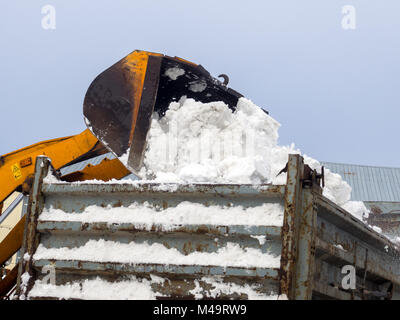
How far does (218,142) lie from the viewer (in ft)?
12.6

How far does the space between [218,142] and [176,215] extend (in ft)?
3.03

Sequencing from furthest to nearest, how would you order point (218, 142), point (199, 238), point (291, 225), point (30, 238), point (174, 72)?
point (174, 72)
point (218, 142)
point (30, 238)
point (199, 238)
point (291, 225)

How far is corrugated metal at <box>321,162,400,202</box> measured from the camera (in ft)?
46.5

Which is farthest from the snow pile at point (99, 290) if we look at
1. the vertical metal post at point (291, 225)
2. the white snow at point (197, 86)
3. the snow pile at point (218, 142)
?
the white snow at point (197, 86)

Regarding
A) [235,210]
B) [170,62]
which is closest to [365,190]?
[170,62]

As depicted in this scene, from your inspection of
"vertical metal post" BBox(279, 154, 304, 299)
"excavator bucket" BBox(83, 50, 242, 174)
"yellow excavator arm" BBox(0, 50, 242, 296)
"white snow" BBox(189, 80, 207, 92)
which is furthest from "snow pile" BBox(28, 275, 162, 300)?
"white snow" BBox(189, 80, 207, 92)

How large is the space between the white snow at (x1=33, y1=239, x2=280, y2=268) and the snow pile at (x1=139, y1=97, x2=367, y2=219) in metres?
0.67

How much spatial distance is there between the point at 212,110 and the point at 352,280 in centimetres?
143

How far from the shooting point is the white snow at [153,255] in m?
2.88

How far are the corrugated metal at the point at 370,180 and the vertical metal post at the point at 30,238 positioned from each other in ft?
37.5

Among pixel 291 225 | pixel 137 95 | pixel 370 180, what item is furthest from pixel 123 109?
pixel 370 180

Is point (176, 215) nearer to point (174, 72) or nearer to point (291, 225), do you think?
point (291, 225)

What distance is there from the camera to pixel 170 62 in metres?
4.28
